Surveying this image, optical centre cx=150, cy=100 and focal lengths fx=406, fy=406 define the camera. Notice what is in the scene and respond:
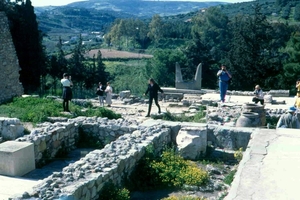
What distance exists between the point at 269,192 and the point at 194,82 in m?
18.6

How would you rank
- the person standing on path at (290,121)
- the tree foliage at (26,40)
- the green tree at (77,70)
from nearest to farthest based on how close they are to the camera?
the person standing on path at (290,121), the tree foliage at (26,40), the green tree at (77,70)

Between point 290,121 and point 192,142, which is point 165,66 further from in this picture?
point 192,142

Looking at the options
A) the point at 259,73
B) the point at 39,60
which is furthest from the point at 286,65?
the point at 39,60

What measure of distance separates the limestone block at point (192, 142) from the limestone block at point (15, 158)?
3.36 meters

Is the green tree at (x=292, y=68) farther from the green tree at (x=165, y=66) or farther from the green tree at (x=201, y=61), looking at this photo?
the green tree at (x=165, y=66)

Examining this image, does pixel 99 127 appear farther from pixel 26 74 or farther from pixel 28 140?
pixel 26 74

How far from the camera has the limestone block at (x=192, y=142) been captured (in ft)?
30.6

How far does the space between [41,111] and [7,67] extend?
636 centimetres

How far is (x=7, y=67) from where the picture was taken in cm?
1892

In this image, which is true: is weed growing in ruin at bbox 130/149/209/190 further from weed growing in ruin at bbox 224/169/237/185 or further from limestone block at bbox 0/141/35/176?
limestone block at bbox 0/141/35/176

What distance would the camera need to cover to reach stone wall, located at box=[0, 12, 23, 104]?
18.6 meters

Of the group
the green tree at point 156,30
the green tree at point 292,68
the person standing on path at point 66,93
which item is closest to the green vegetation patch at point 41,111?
the person standing on path at point 66,93

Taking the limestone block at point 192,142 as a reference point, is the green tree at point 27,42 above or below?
above

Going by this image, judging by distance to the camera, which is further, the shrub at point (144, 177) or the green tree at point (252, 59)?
the green tree at point (252, 59)
